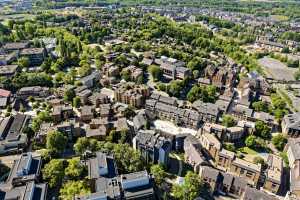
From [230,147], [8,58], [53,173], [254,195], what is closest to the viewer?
[254,195]

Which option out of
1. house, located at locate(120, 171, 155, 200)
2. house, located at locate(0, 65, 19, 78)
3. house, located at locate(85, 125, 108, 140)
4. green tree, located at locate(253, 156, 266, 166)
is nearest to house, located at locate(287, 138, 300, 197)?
green tree, located at locate(253, 156, 266, 166)

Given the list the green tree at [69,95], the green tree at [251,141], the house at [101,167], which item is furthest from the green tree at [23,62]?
the green tree at [251,141]

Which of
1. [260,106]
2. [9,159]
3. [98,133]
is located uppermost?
[260,106]

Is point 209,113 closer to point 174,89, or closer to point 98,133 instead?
point 174,89

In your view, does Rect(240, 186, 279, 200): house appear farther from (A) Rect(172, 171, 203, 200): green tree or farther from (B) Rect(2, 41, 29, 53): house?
(B) Rect(2, 41, 29, 53): house

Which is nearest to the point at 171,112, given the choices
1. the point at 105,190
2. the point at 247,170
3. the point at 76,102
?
the point at 247,170
